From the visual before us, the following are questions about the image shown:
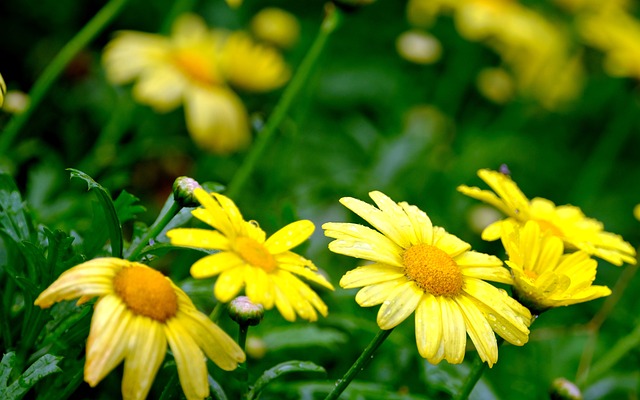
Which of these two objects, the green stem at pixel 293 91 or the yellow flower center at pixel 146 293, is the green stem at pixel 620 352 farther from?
the yellow flower center at pixel 146 293

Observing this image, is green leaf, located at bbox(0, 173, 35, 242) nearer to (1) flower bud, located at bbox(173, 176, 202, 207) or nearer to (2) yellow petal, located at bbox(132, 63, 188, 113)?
(1) flower bud, located at bbox(173, 176, 202, 207)

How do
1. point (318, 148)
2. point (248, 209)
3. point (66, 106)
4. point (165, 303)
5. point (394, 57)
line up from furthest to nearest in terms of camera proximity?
point (394, 57), point (318, 148), point (66, 106), point (248, 209), point (165, 303)

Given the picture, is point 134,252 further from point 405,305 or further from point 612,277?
point 612,277

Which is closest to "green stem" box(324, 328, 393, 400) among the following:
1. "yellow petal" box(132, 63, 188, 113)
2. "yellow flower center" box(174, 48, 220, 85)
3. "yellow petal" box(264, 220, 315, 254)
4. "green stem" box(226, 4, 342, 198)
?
"yellow petal" box(264, 220, 315, 254)

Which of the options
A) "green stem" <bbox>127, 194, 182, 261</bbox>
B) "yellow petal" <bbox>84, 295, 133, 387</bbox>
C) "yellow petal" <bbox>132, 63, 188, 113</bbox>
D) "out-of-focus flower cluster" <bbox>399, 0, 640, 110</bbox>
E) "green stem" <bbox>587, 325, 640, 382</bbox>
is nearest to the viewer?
"yellow petal" <bbox>84, 295, 133, 387</bbox>

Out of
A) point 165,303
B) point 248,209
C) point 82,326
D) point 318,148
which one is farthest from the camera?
point 318,148

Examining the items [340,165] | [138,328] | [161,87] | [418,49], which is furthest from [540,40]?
[138,328]

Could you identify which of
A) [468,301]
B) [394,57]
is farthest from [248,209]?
[394,57]
